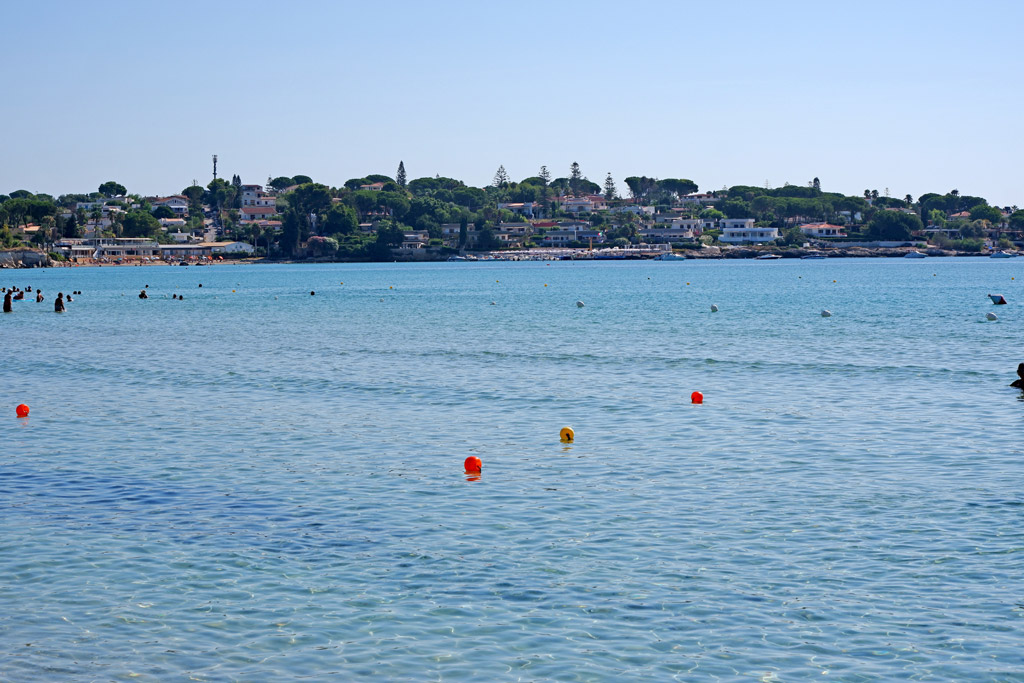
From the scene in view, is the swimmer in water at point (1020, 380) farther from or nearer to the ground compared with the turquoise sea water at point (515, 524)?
farther from the ground

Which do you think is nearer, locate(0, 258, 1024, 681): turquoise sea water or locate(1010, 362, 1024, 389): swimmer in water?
locate(0, 258, 1024, 681): turquoise sea water

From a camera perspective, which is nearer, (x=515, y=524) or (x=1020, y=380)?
(x=515, y=524)

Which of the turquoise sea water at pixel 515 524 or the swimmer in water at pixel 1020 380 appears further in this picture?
the swimmer in water at pixel 1020 380

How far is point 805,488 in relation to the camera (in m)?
17.8

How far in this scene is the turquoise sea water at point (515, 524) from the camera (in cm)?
1119

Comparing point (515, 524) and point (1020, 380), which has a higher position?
point (1020, 380)

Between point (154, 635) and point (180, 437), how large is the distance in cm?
1243

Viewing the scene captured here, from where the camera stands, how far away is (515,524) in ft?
52.1

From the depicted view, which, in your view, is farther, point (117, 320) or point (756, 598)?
point (117, 320)

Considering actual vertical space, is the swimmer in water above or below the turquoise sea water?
above

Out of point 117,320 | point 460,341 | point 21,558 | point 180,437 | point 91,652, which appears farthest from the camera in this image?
point 117,320

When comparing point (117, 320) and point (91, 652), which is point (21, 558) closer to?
point (91, 652)

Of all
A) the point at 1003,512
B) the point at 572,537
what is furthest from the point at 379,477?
the point at 1003,512

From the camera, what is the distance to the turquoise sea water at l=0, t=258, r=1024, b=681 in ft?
36.7
